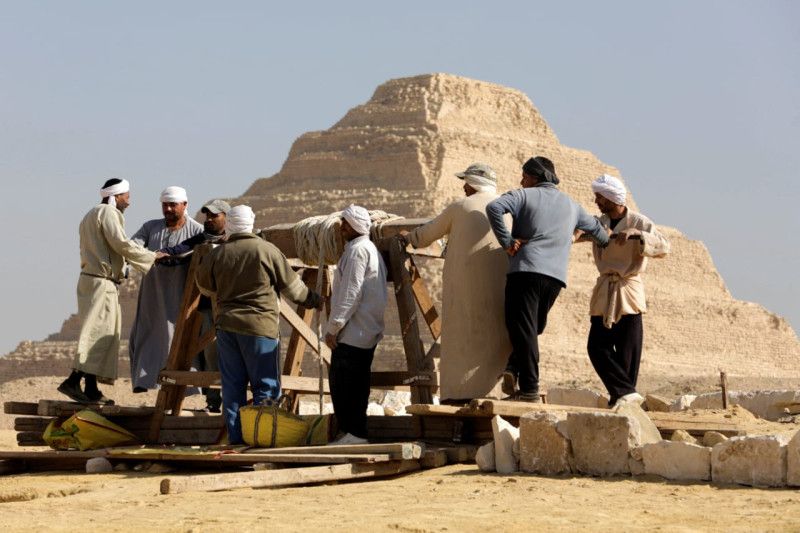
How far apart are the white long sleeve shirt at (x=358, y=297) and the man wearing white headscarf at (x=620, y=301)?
1.26m

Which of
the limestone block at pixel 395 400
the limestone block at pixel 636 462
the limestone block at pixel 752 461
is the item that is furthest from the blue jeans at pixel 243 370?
the limestone block at pixel 395 400

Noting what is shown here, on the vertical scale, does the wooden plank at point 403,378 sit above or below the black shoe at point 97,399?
above

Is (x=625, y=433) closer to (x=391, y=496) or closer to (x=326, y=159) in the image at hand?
(x=391, y=496)

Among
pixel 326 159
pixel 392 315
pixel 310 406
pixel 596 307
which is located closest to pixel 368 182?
pixel 326 159

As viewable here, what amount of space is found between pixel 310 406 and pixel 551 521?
794cm

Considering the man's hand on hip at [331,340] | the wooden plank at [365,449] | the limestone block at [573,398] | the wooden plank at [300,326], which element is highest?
the wooden plank at [300,326]

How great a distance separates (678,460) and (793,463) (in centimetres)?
59

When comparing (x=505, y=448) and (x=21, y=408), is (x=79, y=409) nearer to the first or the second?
(x=21, y=408)

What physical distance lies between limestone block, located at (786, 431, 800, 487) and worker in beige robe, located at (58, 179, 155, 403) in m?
4.67

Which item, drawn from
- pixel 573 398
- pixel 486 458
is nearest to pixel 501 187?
pixel 573 398

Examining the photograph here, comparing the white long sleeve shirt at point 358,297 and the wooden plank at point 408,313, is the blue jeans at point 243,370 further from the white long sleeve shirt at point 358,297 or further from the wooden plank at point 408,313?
the wooden plank at point 408,313

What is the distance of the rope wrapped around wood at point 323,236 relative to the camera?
398 inches

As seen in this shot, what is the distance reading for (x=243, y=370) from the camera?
9.29m

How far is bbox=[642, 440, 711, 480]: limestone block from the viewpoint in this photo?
730 centimetres
